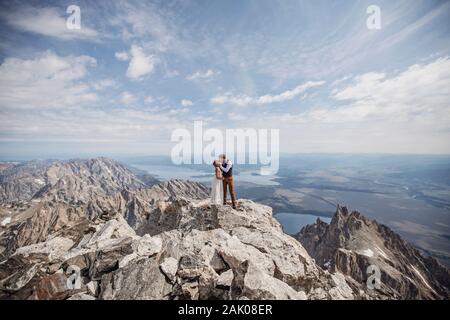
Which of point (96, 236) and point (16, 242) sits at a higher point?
point (96, 236)

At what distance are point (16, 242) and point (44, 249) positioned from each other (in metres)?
204

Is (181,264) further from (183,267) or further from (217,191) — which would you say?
(217,191)

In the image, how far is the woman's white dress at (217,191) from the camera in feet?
62.4

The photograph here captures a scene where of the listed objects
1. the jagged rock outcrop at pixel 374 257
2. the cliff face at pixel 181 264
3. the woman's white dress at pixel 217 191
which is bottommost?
the jagged rock outcrop at pixel 374 257

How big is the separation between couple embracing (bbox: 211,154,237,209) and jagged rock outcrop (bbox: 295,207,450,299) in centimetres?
10131

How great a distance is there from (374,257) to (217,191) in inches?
5427

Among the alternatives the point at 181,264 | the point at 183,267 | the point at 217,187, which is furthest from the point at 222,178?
the point at 183,267

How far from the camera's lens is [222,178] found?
60.3 ft

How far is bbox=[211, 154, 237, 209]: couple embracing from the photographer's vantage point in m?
17.8

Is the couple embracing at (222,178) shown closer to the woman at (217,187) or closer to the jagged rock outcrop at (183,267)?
the woman at (217,187)

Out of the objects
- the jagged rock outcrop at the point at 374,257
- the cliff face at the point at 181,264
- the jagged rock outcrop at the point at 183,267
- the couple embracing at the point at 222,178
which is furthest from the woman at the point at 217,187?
the jagged rock outcrop at the point at 374,257
